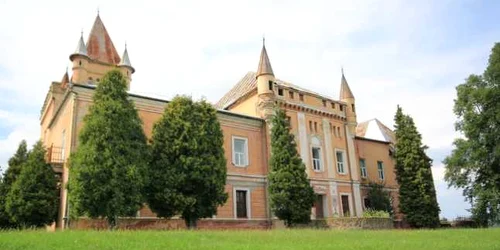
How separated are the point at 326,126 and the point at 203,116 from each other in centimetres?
1310

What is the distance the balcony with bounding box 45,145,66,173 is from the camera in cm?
2192

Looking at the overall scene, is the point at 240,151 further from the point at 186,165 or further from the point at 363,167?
the point at 363,167

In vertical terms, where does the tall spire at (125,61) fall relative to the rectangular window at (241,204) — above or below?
above

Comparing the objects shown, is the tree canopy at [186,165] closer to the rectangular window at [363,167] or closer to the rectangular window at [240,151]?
the rectangular window at [240,151]

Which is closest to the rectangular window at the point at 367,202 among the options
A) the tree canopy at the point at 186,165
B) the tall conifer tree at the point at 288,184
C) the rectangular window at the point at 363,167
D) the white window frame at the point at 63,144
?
the rectangular window at the point at 363,167

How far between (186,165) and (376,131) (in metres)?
26.6

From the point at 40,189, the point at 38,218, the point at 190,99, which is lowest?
the point at 38,218

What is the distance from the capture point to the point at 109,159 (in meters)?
17.1

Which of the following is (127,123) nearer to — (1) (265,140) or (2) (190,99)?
(2) (190,99)

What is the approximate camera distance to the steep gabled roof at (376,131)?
4028cm

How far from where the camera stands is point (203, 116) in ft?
68.5

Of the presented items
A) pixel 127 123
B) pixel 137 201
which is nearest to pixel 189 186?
pixel 137 201

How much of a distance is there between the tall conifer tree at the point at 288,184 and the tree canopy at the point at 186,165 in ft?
14.9

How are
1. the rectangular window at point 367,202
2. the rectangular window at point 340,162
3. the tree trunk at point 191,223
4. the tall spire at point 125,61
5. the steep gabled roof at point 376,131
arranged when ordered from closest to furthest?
the tree trunk at point 191,223 < the rectangular window at point 340,162 < the rectangular window at point 367,202 < the tall spire at point 125,61 < the steep gabled roof at point 376,131
